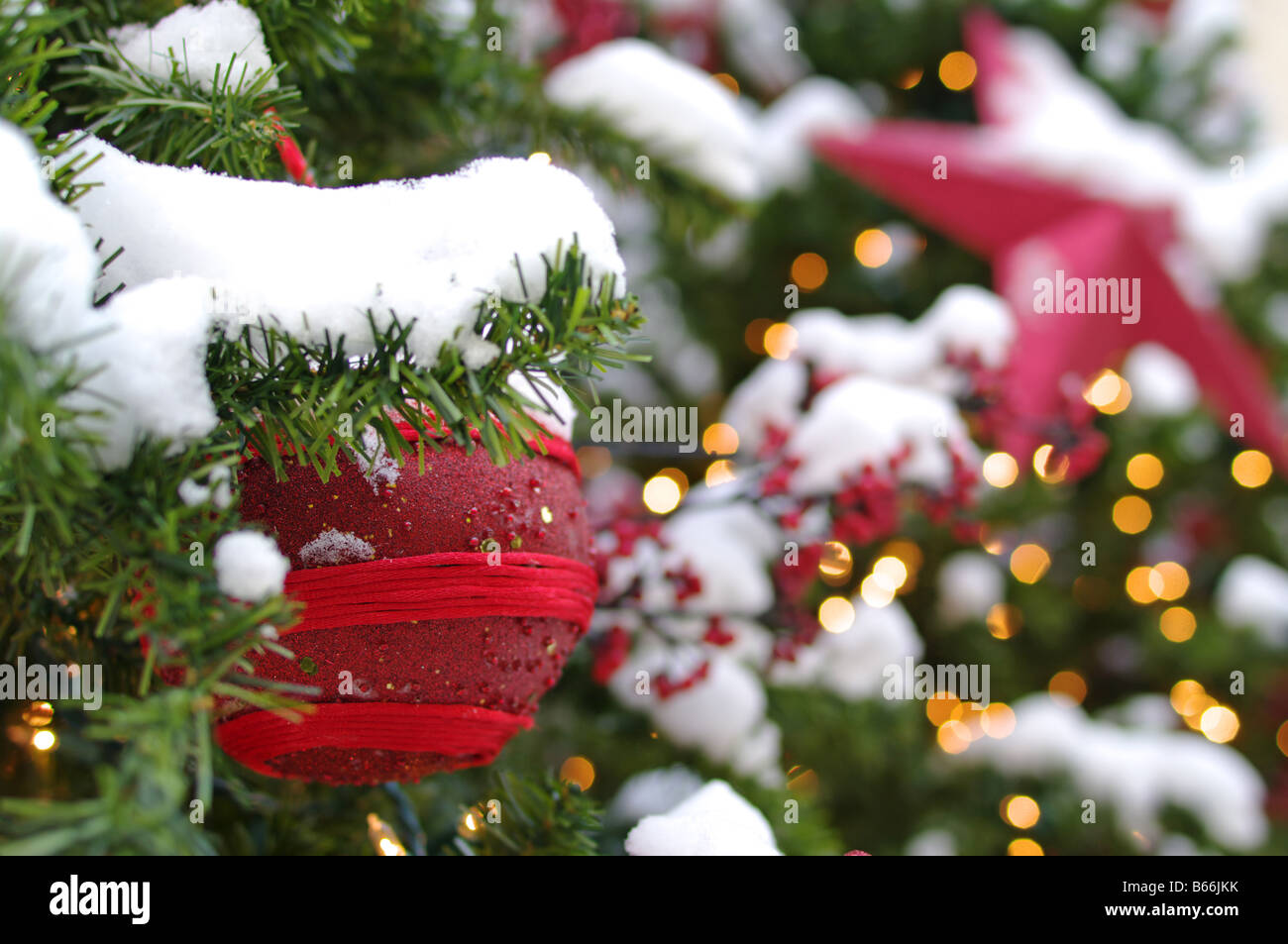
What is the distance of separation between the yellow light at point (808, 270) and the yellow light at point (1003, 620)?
1.62 ft

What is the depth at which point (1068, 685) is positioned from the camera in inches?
55.2

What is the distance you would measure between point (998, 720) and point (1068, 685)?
0.23m

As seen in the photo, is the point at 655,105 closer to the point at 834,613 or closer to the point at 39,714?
the point at 39,714

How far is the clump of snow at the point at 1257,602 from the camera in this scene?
1.27 meters

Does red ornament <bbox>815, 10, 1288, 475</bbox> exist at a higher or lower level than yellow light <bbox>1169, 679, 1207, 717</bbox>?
higher

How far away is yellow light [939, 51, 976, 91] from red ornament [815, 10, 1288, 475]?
0.25ft

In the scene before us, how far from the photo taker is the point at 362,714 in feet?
1.12

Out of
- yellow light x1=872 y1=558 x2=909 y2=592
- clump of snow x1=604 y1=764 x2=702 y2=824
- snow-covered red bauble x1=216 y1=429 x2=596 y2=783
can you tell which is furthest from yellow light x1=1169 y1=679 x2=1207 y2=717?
snow-covered red bauble x1=216 y1=429 x2=596 y2=783

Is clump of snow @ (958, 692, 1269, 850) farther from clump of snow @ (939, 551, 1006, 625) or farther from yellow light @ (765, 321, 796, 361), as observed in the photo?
yellow light @ (765, 321, 796, 361)

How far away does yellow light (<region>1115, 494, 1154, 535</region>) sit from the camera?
4.35ft
